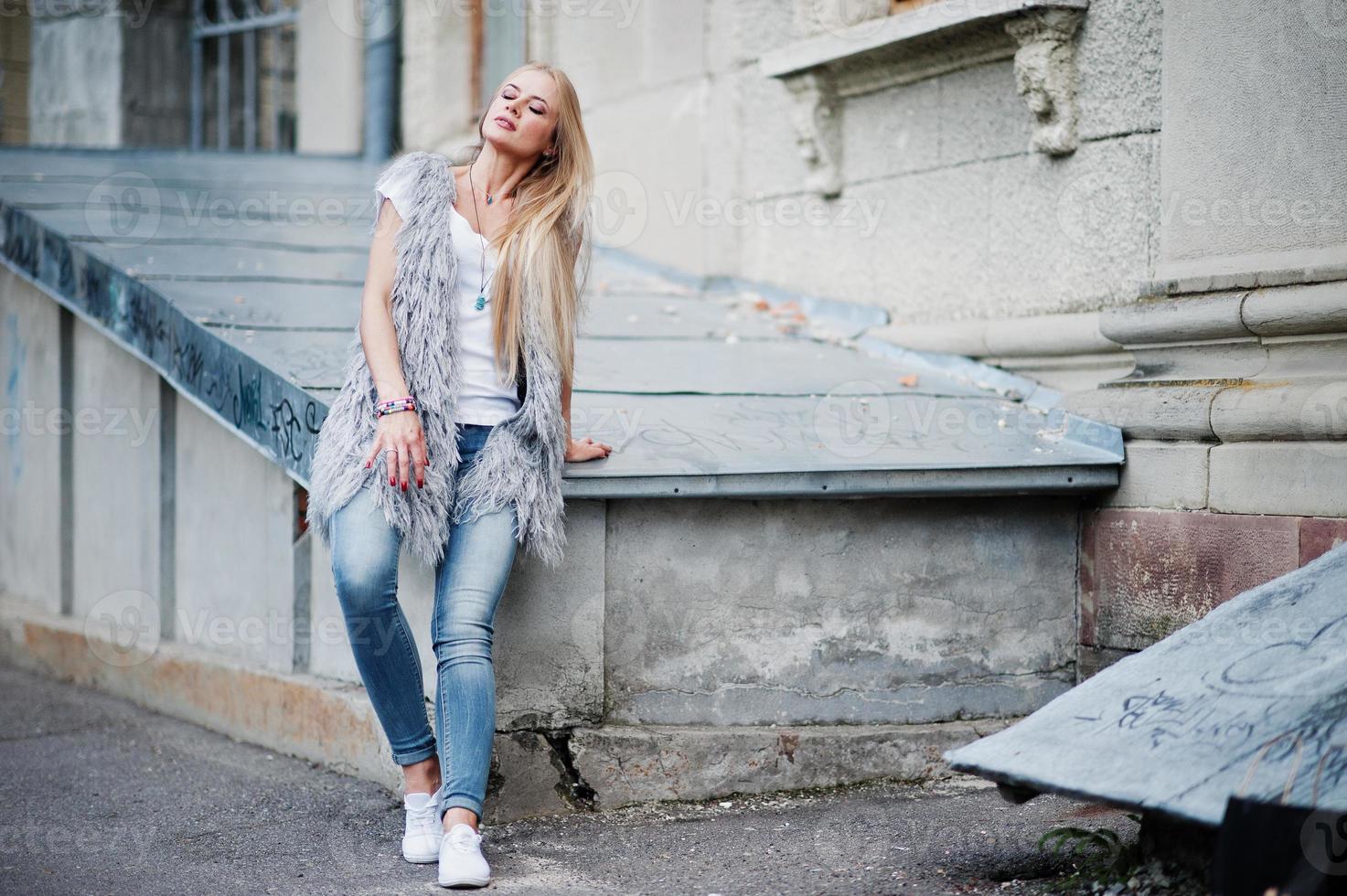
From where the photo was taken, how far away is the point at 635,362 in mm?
4898

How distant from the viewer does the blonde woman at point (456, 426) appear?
3250mm

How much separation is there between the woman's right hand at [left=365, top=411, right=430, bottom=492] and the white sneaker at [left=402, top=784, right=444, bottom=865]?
2.61ft

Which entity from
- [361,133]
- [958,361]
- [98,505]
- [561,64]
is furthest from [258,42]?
[958,361]

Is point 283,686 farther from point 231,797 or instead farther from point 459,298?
point 459,298

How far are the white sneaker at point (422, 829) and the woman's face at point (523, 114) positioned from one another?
1635 millimetres

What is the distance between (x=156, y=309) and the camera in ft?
16.3

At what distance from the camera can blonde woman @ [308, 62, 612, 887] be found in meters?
3.25

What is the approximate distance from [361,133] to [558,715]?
7.35 m
